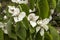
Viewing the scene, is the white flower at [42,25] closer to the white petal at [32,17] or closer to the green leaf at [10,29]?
the white petal at [32,17]

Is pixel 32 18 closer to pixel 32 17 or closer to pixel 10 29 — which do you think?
pixel 32 17

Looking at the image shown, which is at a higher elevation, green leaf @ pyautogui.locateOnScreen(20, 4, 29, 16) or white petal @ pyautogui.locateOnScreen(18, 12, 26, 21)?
green leaf @ pyautogui.locateOnScreen(20, 4, 29, 16)

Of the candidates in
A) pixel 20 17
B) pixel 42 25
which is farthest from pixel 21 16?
pixel 42 25

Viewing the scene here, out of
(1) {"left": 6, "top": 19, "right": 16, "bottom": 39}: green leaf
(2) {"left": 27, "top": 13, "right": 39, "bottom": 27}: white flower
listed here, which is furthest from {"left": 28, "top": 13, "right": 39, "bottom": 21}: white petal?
(1) {"left": 6, "top": 19, "right": 16, "bottom": 39}: green leaf

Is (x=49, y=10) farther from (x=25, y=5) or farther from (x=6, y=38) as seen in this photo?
(x=6, y=38)

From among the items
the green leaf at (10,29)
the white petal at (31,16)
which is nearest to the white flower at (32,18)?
the white petal at (31,16)

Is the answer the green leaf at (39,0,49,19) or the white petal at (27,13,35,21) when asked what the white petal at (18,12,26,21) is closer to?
the white petal at (27,13,35,21)
